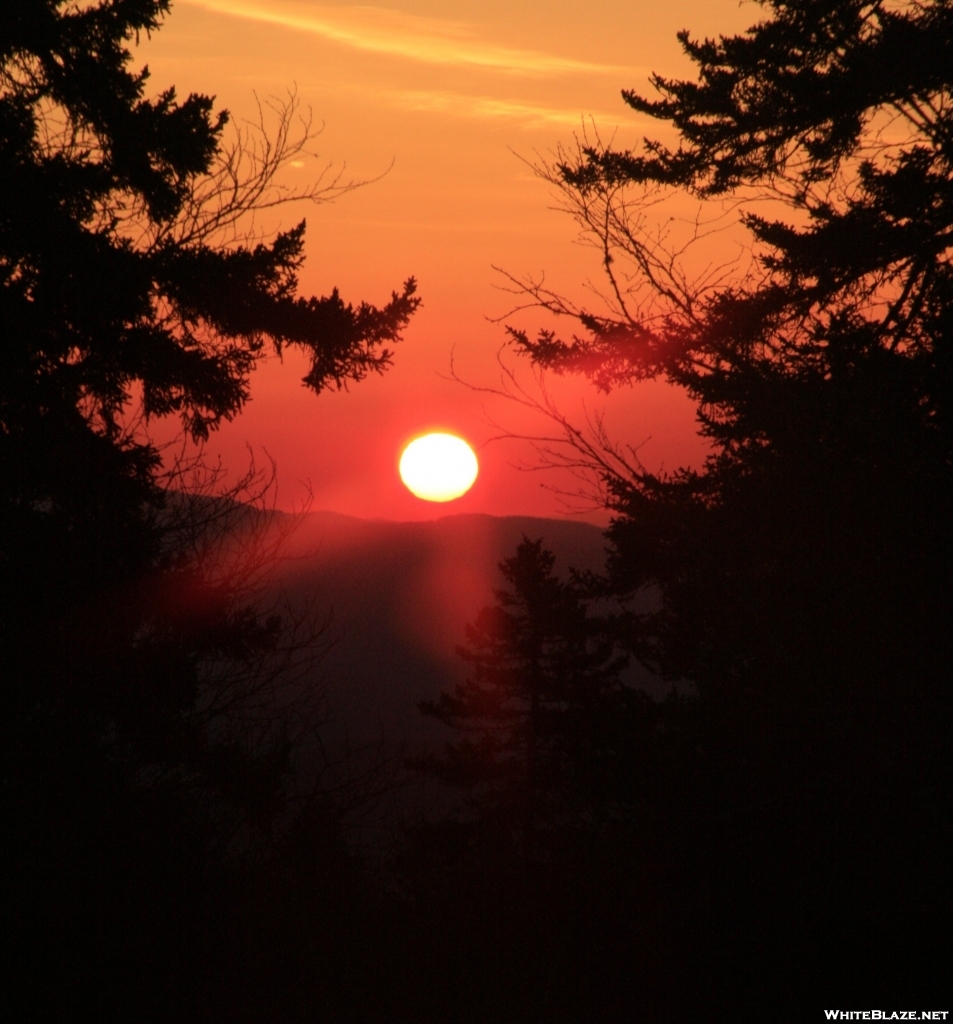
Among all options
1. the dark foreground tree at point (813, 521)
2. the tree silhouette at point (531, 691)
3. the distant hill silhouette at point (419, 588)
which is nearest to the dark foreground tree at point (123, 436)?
the dark foreground tree at point (813, 521)

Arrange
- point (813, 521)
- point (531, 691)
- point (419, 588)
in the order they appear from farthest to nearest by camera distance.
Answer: point (419, 588) < point (531, 691) < point (813, 521)

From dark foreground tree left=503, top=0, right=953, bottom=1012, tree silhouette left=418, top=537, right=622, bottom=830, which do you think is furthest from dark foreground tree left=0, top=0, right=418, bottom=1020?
tree silhouette left=418, top=537, right=622, bottom=830

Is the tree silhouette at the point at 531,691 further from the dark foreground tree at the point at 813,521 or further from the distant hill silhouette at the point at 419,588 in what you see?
the distant hill silhouette at the point at 419,588

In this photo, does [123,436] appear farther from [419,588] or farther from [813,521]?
[419,588]

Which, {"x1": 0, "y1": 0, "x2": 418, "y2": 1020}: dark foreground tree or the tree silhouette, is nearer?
{"x1": 0, "y1": 0, "x2": 418, "y2": 1020}: dark foreground tree

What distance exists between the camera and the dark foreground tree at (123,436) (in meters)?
8.24

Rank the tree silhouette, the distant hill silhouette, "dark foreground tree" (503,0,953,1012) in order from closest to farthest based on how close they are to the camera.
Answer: "dark foreground tree" (503,0,953,1012)
the tree silhouette
the distant hill silhouette

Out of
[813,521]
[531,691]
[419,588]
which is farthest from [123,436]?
[419,588]

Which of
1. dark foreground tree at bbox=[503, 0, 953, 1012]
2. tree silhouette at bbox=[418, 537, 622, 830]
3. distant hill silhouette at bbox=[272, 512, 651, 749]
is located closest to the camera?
dark foreground tree at bbox=[503, 0, 953, 1012]

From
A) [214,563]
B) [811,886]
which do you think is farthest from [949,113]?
[214,563]

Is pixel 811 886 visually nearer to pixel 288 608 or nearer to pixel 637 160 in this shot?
pixel 288 608

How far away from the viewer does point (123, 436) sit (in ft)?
33.4

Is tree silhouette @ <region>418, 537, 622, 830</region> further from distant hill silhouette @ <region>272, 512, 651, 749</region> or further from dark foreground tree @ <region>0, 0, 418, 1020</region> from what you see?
distant hill silhouette @ <region>272, 512, 651, 749</region>

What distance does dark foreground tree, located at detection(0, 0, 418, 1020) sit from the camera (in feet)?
27.0
